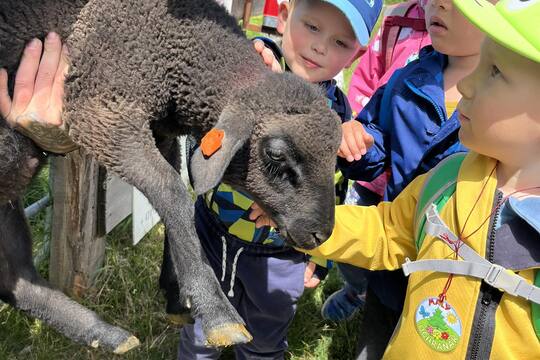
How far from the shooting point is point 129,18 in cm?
191

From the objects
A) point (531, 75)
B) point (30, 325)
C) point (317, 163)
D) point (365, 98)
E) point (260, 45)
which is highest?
point (531, 75)

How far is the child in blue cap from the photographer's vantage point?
8.23 ft

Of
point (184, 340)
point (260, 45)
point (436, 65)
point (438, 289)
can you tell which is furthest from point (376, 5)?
point (184, 340)

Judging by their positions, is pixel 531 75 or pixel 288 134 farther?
pixel 288 134

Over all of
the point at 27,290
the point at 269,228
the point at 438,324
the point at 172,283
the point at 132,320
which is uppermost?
the point at 438,324

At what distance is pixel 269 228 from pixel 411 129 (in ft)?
2.39

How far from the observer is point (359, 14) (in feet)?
8.01

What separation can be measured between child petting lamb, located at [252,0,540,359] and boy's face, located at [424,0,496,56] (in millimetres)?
544

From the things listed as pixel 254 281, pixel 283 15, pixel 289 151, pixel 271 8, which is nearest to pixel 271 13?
pixel 271 8

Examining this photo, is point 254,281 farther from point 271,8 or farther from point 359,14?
point 271,8

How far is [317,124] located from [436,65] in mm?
754

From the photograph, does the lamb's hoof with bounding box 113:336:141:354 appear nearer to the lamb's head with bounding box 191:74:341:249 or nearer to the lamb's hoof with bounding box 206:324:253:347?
the lamb's hoof with bounding box 206:324:253:347

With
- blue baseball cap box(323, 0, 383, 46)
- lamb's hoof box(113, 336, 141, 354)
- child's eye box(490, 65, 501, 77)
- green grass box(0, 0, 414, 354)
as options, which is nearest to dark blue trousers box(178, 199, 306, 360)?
lamb's hoof box(113, 336, 141, 354)

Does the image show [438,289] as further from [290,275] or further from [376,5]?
[376,5]
